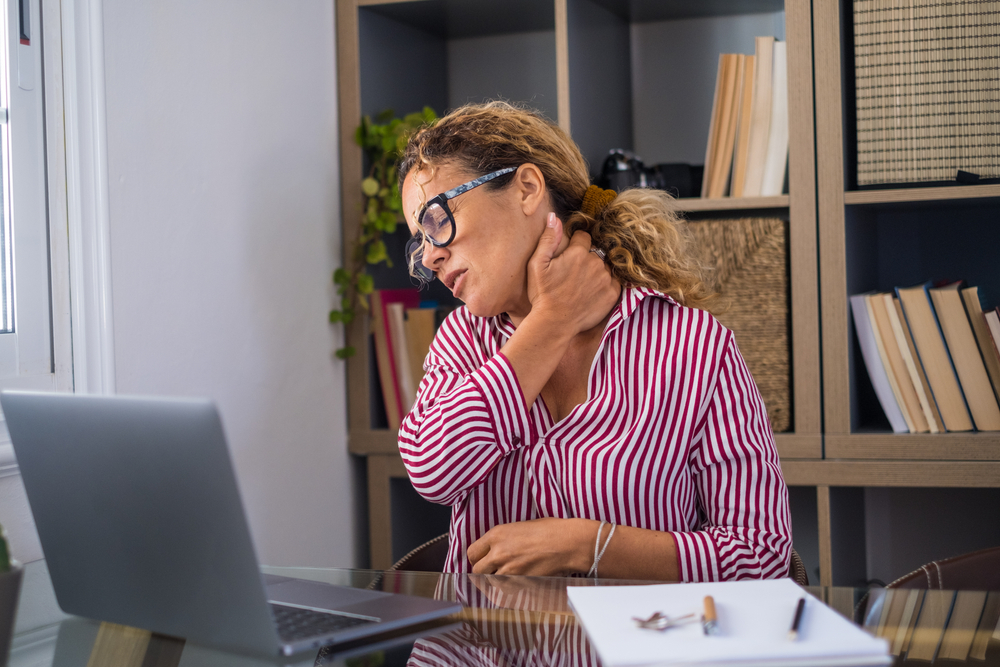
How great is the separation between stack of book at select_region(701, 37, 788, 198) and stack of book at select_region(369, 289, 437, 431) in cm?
75

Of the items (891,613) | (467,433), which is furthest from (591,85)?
(891,613)

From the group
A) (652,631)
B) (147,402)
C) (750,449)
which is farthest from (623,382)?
(147,402)

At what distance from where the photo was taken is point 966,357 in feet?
6.02

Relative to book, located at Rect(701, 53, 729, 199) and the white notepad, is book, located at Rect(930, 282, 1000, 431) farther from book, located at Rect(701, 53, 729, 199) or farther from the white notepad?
the white notepad

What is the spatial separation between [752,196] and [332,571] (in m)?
1.31

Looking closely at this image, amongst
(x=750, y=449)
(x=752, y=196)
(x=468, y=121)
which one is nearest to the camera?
(x=750, y=449)

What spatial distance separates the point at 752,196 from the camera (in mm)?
1964

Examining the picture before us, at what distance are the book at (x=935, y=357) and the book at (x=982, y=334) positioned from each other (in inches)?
2.5

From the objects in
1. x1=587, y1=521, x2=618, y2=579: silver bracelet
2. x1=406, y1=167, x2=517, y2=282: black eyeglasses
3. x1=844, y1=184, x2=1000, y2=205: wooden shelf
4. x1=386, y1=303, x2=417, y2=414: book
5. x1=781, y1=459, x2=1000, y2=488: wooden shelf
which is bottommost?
x1=781, y1=459, x2=1000, y2=488: wooden shelf

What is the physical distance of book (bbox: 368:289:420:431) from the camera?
7.04ft

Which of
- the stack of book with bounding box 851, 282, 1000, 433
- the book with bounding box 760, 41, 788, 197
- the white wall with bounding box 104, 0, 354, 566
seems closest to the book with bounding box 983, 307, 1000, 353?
the stack of book with bounding box 851, 282, 1000, 433

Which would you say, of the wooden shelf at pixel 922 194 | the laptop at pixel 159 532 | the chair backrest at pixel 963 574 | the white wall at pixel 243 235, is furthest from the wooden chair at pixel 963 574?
the white wall at pixel 243 235

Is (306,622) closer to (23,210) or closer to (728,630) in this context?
(728,630)

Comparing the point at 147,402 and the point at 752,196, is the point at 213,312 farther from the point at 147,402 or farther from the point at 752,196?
the point at 752,196
